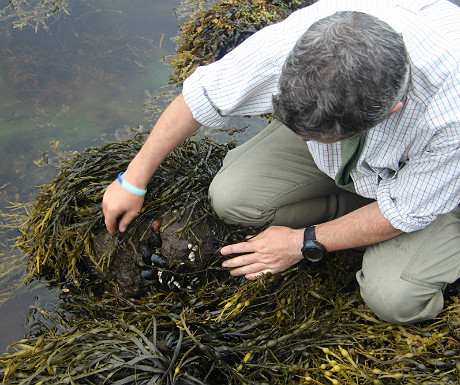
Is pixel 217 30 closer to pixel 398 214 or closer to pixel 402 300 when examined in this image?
pixel 398 214

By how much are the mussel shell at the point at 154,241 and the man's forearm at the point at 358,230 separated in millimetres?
852

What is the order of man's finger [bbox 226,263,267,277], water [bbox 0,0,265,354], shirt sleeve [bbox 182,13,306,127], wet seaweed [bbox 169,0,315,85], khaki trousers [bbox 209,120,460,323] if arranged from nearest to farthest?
shirt sleeve [bbox 182,13,306,127], khaki trousers [bbox 209,120,460,323], man's finger [bbox 226,263,267,277], water [bbox 0,0,265,354], wet seaweed [bbox 169,0,315,85]

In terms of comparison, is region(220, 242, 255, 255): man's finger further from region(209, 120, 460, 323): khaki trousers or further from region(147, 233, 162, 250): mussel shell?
region(147, 233, 162, 250): mussel shell

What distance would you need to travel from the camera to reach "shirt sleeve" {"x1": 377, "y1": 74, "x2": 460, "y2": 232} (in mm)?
1472

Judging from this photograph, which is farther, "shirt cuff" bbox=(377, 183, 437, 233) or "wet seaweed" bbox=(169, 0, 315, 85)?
"wet seaweed" bbox=(169, 0, 315, 85)

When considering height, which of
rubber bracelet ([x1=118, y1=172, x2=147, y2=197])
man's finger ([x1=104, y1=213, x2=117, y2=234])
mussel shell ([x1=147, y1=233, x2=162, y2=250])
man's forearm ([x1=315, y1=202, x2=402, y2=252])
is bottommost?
mussel shell ([x1=147, y1=233, x2=162, y2=250])

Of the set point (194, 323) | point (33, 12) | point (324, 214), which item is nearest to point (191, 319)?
point (194, 323)

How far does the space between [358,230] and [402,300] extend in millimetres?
387

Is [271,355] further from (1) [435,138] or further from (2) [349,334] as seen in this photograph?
(1) [435,138]

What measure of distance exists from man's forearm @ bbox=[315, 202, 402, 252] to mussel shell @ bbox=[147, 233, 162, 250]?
2.80ft

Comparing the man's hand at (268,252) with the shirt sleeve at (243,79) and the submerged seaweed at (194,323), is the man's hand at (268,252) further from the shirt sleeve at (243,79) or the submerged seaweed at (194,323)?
the shirt sleeve at (243,79)

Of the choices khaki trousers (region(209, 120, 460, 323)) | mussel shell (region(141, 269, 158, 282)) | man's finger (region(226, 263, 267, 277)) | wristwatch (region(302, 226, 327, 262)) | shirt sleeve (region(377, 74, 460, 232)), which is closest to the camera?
shirt sleeve (region(377, 74, 460, 232))

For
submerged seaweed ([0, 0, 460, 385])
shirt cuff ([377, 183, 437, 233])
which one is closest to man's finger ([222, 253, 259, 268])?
submerged seaweed ([0, 0, 460, 385])

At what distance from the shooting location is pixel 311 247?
6.84ft
